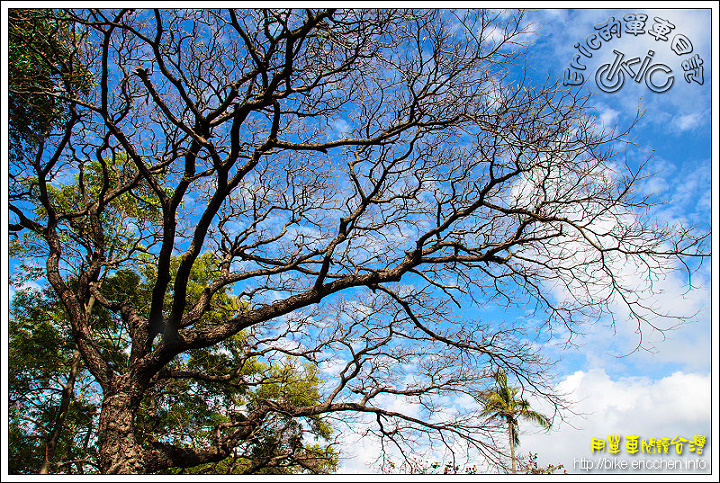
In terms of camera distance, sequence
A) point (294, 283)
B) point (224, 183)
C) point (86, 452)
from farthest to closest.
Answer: point (86, 452), point (294, 283), point (224, 183)

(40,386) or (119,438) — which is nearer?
(119,438)

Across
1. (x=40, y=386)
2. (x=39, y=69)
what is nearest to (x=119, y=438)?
(x=39, y=69)

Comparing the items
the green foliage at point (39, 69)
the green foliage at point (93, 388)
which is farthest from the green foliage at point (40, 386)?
the green foliage at point (39, 69)

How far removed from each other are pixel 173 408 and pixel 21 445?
3.87 m

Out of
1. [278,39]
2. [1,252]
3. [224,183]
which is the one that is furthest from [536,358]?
[1,252]

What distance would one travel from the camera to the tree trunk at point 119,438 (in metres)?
5.64

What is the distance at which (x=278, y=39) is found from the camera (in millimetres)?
5426

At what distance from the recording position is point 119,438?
19.0 feet

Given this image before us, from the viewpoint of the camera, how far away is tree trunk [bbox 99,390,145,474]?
5.64 m

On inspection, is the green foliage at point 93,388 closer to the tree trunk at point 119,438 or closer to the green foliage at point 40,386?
the green foliage at point 40,386

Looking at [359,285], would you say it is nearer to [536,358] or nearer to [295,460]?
[536,358]

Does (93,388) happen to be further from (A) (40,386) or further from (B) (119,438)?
(B) (119,438)

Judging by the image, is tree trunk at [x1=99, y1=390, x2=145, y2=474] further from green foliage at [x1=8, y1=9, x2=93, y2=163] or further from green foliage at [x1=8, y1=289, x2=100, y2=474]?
green foliage at [x1=8, y1=289, x2=100, y2=474]

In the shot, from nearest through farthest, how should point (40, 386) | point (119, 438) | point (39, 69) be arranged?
point (119, 438)
point (39, 69)
point (40, 386)
